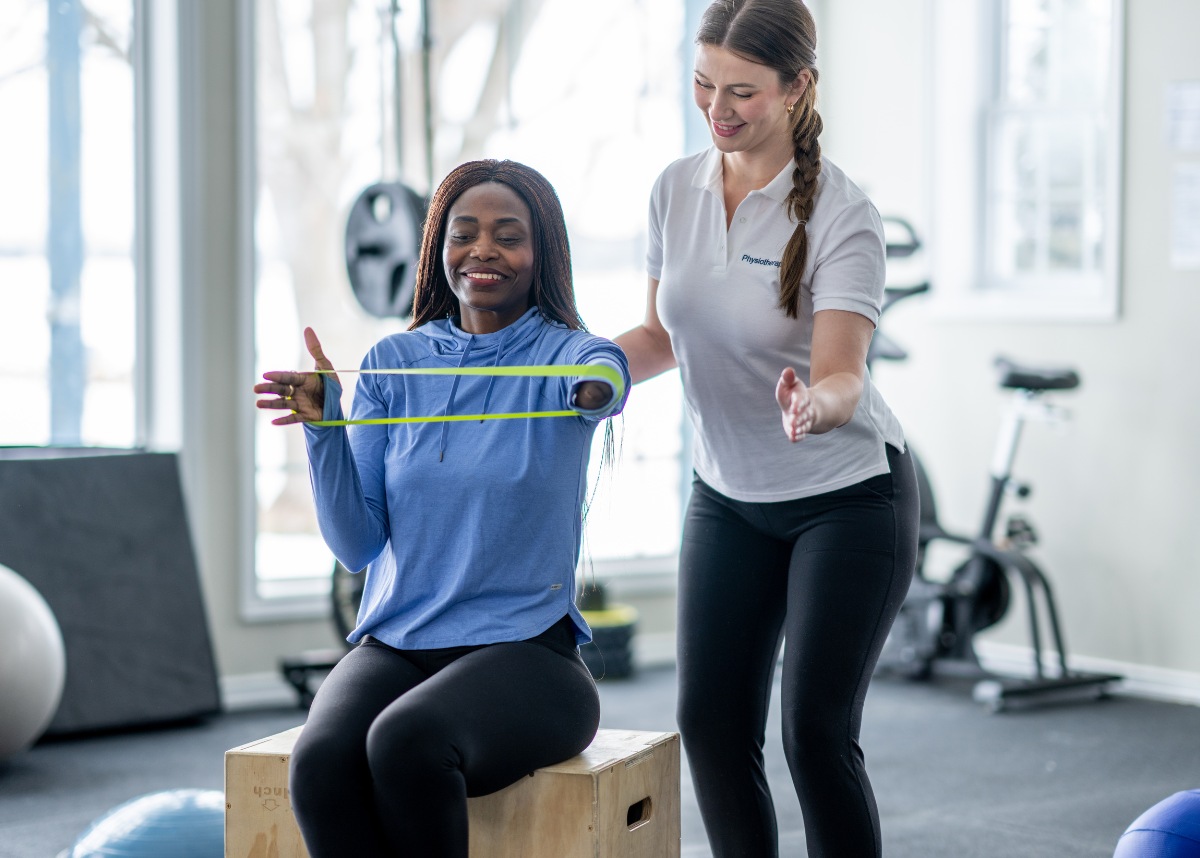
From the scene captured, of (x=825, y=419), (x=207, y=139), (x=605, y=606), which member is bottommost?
(x=605, y=606)

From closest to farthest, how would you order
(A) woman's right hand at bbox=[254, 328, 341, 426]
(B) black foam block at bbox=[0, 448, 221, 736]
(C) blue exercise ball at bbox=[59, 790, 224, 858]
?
(A) woman's right hand at bbox=[254, 328, 341, 426]
(C) blue exercise ball at bbox=[59, 790, 224, 858]
(B) black foam block at bbox=[0, 448, 221, 736]

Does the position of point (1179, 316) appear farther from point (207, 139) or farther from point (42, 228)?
point (42, 228)

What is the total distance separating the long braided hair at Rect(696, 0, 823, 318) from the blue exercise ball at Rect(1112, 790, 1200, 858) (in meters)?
0.94

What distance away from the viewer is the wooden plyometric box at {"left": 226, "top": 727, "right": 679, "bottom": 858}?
1.82 metres

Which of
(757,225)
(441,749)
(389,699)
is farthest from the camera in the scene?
(757,225)

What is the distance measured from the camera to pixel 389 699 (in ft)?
5.94

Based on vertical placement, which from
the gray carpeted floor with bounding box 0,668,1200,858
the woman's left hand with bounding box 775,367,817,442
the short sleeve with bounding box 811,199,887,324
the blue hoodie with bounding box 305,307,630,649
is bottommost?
the gray carpeted floor with bounding box 0,668,1200,858

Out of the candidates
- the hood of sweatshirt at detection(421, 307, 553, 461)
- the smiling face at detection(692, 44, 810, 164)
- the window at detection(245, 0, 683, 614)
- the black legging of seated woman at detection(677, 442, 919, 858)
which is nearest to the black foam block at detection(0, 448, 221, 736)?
the window at detection(245, 0, 683, 614)

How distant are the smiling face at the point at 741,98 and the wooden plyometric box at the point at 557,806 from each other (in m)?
0.85

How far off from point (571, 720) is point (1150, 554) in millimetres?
3059

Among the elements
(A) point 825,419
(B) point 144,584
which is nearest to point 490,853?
(A) point 825,419

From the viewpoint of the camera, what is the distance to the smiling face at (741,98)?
1871 mm

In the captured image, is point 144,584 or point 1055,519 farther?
point 1055,519

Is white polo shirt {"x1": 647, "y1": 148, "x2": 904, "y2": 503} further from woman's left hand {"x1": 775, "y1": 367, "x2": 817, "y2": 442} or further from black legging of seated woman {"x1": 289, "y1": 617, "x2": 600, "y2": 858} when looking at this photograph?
black legging of seated woman {"x1": 289, "y1": 617, "x2": 600, "y2": 858}
